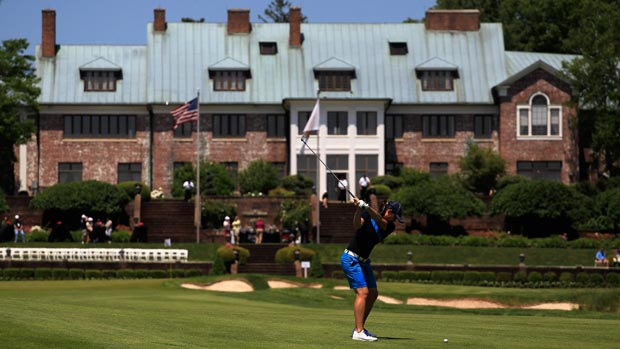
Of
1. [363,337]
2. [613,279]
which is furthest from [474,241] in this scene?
[363,337]

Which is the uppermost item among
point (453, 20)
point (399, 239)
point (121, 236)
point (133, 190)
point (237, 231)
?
point (453, 20)

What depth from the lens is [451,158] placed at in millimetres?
76750

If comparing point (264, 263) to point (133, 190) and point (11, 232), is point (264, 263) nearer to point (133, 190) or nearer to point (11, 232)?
point (11, 232)

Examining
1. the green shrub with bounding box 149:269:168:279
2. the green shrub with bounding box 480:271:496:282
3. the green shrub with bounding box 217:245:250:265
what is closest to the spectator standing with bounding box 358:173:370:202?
the green shrub with bounding box 217:245:250:265

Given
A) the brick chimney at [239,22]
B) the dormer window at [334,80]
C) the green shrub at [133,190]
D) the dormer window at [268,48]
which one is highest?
the brick chimney at [239,22]

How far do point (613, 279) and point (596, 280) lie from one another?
67cm

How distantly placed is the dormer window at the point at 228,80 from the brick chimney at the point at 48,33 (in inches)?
394

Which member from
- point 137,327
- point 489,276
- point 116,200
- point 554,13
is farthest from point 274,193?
point 137,327

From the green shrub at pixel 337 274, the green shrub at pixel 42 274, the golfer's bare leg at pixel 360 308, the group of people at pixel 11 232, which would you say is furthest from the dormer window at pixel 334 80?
the golfer's bare leg at pixel 360 308

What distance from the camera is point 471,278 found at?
50.1 metres

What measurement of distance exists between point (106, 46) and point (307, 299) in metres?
46.6

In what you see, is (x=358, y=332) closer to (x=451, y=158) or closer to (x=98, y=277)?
(x=98, y=277)

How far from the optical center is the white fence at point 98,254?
52.8 meters

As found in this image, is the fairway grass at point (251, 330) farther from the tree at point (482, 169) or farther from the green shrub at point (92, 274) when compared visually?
the tree at point (482, 169)
